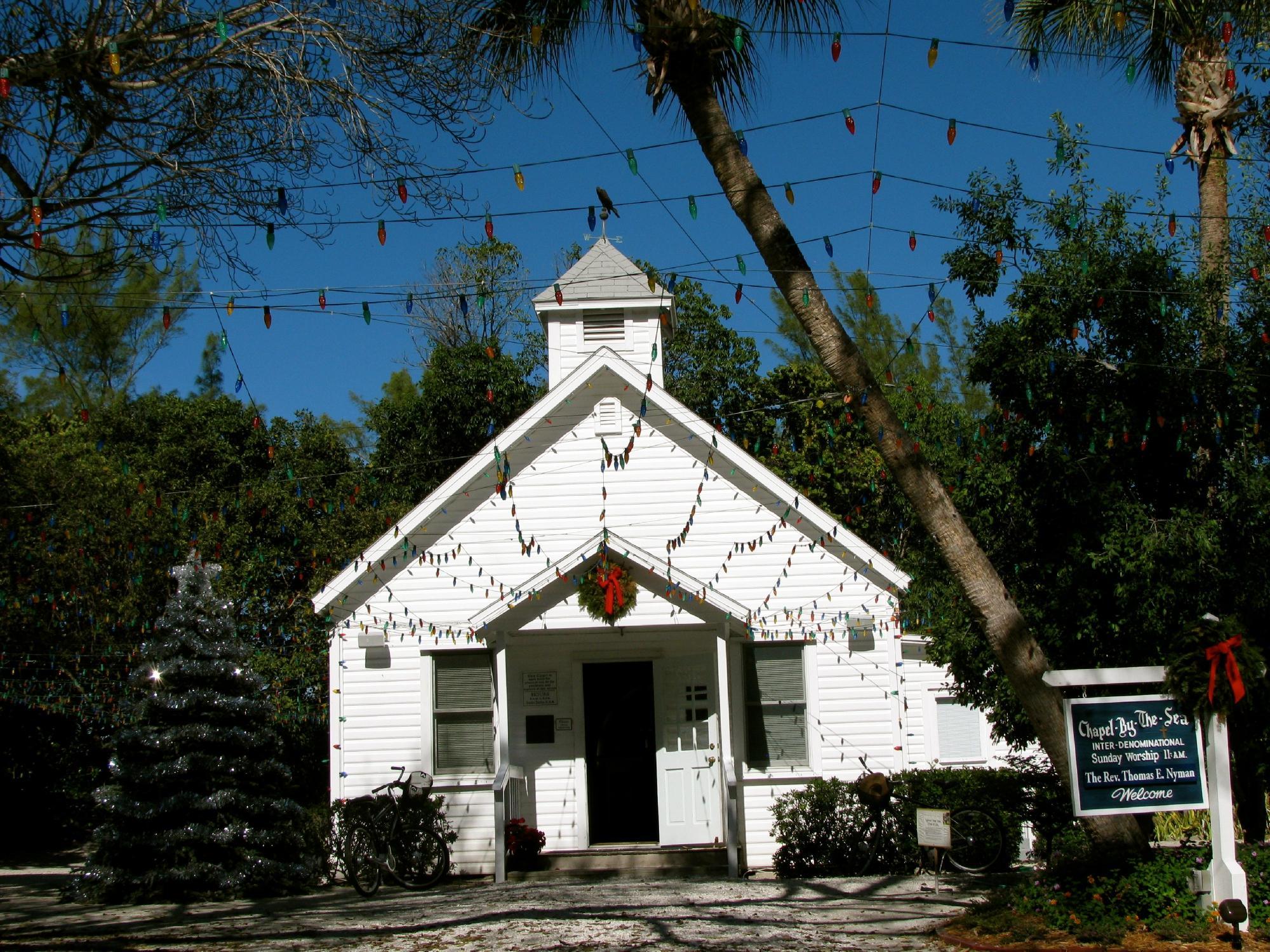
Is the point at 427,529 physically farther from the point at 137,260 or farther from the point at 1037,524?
the point at 1037,524

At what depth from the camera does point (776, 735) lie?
13938 mm

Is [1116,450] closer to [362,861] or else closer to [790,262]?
[790,262]

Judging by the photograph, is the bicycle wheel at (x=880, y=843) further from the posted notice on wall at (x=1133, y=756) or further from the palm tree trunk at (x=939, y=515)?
the posted notice on wall at (x=1133, y=756)

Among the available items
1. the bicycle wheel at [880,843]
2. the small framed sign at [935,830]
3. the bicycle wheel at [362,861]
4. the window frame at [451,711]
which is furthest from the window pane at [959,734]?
the bicycle wheel at [362,861]

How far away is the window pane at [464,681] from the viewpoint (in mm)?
14086

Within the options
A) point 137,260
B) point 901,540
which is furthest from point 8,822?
point 901,540

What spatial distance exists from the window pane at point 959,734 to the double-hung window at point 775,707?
5.14 m

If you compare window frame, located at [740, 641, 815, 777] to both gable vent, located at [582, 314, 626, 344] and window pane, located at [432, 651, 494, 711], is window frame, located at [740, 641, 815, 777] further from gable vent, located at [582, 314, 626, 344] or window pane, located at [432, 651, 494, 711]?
gable vent, located at [582, 314, 626, 344]

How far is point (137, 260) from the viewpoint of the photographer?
8.91m

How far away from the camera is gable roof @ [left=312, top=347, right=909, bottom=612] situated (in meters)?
14.0

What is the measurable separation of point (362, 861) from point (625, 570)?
4077mm

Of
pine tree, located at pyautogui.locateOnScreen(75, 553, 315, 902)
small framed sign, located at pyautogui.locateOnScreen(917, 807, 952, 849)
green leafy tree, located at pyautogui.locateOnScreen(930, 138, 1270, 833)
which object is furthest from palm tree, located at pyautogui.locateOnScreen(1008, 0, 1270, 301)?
pine tree, located at pyautogui.locateOnScreen(75, 553, 315, 902)

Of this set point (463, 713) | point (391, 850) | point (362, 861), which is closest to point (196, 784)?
point (362, 861)

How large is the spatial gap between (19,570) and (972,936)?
1495 cm
